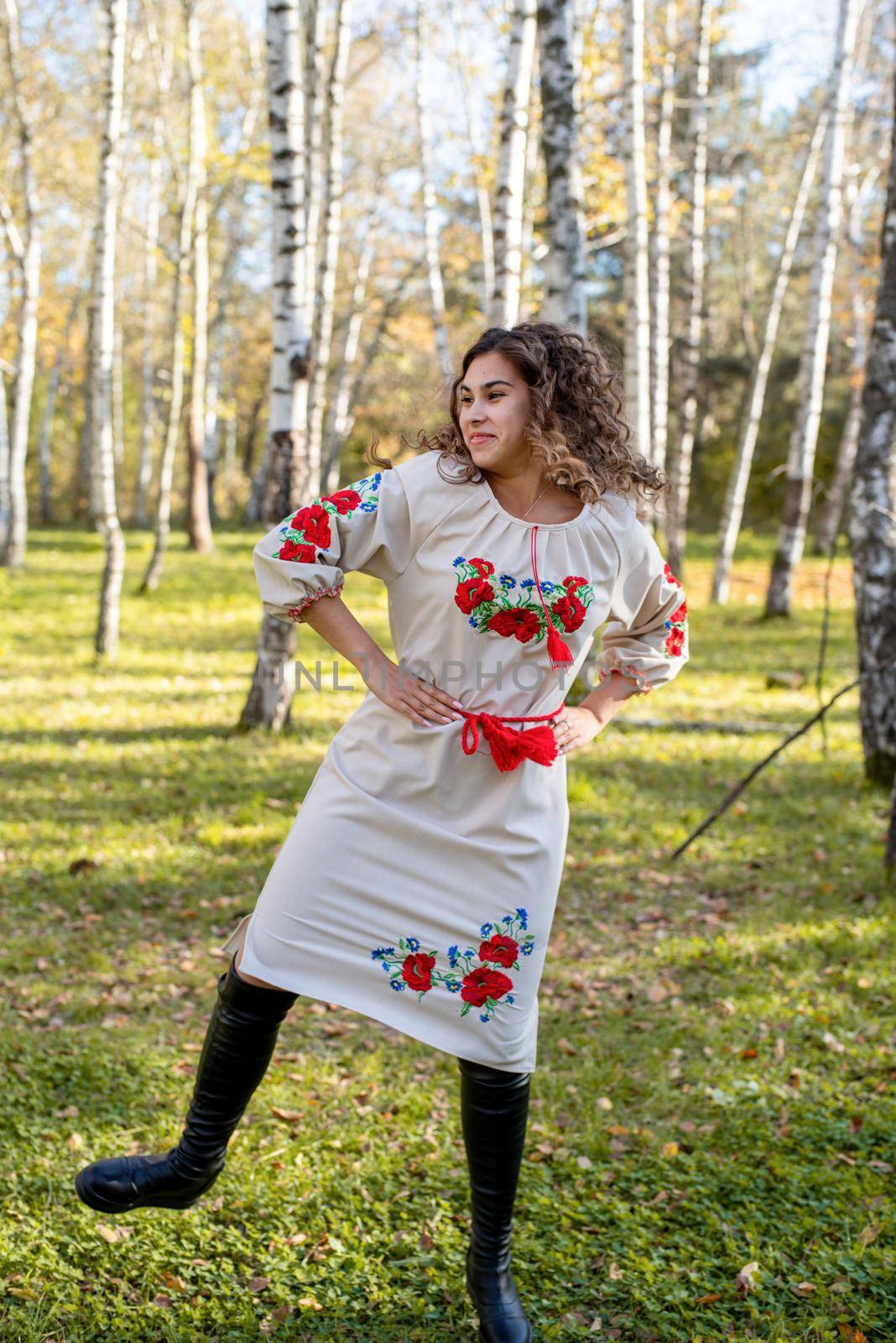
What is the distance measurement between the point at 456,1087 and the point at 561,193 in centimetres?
623

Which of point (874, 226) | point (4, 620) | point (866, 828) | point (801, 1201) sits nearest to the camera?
point (801, 1201)

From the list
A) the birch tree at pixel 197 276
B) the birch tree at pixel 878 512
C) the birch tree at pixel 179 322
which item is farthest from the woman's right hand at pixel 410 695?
the birch tree at pixel 197 276

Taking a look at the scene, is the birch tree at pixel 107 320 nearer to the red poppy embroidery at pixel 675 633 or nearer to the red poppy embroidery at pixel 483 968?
the red poppy embroidery at pixel 675 633

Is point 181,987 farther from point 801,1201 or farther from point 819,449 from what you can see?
point 819,449

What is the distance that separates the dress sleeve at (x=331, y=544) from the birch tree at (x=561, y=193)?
5567 mm

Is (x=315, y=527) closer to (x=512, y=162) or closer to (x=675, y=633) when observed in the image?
(x=675, y=633)

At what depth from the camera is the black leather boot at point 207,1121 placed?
8.27 feet

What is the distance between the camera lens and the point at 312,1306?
267 centimetres

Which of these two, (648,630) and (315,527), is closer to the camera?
(315,527)

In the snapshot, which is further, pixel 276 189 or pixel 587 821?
pixel 276 189

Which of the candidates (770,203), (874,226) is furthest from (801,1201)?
(770,203)

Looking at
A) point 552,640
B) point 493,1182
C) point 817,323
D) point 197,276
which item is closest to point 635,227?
point 817,323

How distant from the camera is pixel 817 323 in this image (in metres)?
13.0

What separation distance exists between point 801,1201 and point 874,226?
75.4 feet
